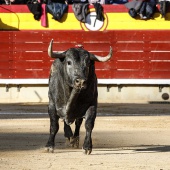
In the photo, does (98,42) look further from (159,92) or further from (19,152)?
(19,152)

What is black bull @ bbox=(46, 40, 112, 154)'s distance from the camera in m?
8.97

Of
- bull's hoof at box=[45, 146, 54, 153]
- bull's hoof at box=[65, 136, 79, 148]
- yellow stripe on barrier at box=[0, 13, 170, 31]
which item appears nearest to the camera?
bull's hoof at box=[45, 146, 54, 153]

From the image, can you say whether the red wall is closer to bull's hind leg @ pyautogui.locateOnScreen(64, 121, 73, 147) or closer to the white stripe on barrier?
the white stripe on barrier

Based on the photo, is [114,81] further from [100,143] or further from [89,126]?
[89,126]

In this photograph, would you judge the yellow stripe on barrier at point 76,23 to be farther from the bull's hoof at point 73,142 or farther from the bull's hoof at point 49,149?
the bull's hoof at point 49,149

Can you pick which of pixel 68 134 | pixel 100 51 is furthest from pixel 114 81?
pixel 68 134

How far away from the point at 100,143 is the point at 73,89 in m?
1.28

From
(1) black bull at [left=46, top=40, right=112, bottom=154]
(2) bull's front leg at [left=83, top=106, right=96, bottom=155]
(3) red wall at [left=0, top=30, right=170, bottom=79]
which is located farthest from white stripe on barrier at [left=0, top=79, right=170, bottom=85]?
(2) bull's front leg at [left=83, top=106, right=96, bottom=155]

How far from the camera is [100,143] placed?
10242mm

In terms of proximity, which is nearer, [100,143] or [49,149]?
[49,149]

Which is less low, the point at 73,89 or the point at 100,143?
the point at 73,89

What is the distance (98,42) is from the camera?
1970 centimetres

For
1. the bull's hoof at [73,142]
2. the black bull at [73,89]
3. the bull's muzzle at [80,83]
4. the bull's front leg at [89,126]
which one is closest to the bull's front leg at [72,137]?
the bull's hoof at [73,142]

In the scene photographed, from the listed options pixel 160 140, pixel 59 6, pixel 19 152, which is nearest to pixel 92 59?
pixel 19 152
